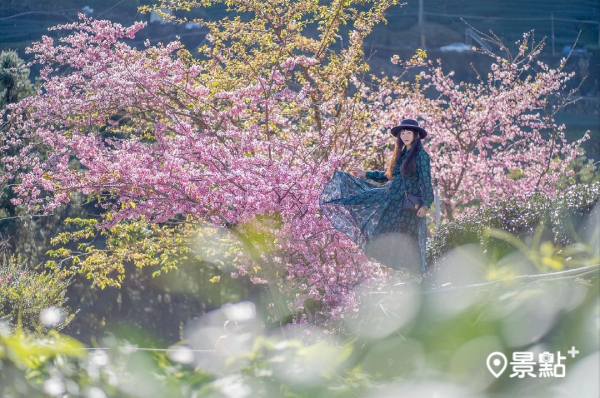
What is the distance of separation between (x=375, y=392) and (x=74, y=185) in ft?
23.8

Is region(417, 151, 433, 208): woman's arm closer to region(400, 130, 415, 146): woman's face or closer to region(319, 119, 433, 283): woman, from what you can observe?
region(319, 119, 433, 283): woman

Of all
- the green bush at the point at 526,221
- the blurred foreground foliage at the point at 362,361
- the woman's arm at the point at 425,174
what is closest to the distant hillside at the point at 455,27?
the green bush at the point at 526,221

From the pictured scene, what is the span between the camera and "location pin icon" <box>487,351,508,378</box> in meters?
2.03

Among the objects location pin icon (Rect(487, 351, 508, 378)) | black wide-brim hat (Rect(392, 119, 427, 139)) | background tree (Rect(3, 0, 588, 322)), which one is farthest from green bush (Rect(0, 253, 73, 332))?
location pin icon (Rect(487, 351, 508, 378))

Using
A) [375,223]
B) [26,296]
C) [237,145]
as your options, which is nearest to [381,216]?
[375,223]

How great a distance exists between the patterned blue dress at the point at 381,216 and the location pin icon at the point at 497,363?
482 cm

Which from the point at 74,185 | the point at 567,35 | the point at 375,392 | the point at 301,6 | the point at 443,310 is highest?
the point at 567,35

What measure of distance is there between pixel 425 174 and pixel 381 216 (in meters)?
0.61

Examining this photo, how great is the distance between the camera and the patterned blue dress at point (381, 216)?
7.01 meters

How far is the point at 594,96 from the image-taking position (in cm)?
3703

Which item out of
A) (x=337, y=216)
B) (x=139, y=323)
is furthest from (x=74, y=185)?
(x=139, y=323)

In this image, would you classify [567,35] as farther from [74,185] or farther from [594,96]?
[74,185]

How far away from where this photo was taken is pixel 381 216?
704 cm

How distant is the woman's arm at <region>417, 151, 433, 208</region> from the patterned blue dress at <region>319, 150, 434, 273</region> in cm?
8
